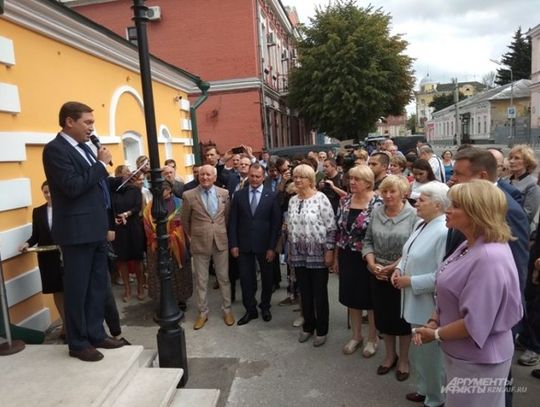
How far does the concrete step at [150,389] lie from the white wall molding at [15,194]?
236cm

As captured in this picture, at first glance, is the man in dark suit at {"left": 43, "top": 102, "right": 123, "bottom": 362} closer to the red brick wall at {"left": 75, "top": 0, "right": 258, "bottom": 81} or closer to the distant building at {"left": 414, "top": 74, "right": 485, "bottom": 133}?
the red brick wall at {"left": 75, "top": 0, "right": 258, "bottom": 81}

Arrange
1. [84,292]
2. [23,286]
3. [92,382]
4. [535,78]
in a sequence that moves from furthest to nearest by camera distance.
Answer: [535,78] < [23,286] < [84,292] < [92,382]

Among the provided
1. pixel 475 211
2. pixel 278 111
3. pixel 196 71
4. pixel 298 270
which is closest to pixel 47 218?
pixel 298 270

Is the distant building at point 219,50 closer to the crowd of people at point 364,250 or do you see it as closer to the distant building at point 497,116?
the crowd of people at point 364,250

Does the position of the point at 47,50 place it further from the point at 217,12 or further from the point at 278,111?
the point at 278,111

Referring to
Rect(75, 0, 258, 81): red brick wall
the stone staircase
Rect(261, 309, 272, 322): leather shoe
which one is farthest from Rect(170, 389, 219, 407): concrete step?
Rect(75, 0, 258, 81): red brick wall

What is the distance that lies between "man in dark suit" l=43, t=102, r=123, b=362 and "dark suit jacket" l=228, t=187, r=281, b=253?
195 cm

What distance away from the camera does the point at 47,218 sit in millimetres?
4512

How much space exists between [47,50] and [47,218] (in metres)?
2.32

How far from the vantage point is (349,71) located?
23.0m

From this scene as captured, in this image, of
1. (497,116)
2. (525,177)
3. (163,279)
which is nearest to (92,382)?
(163,279)

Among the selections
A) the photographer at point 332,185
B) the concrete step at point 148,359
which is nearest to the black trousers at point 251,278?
the photographer at point 332,185

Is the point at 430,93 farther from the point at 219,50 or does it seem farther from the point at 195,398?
the point at 195,398

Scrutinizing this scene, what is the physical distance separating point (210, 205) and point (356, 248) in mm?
1944
